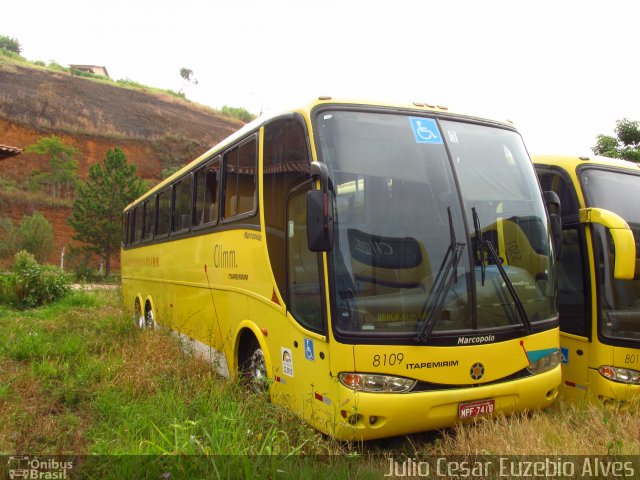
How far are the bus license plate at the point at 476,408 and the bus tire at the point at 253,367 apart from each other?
1845 mm

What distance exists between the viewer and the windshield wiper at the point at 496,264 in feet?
14.6

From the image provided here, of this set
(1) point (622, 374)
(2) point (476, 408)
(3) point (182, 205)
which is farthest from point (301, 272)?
(3) point (182, 205)

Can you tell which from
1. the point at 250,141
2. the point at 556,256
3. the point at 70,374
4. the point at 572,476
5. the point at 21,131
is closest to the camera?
the point at 572,476

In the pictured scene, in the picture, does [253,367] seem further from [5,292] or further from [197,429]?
[5,292]

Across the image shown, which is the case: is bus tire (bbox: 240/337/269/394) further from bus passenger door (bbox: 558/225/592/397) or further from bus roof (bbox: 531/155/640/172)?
bus roof (bbox: 531/155/640/172)

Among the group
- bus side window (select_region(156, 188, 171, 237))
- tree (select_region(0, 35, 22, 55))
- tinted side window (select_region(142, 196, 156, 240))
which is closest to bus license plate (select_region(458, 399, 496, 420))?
bus side window (select_region(156, 188, 171, 237))

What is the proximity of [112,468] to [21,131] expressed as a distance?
164ft

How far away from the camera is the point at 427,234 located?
4.38 meters

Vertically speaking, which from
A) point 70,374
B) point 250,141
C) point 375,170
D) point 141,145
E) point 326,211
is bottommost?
point 70,374

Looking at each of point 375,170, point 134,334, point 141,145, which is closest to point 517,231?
point 375,170

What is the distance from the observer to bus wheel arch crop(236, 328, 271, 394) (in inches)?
207

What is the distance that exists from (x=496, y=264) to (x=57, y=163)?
4387 cm

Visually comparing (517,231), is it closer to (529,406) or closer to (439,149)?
(439,149)

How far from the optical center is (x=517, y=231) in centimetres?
487
